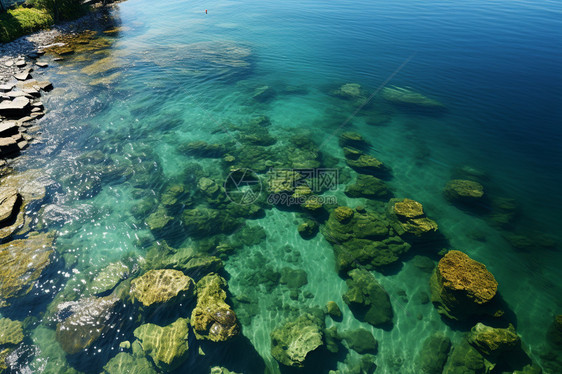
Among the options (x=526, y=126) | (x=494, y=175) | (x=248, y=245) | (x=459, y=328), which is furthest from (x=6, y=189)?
(x=526, y=126)

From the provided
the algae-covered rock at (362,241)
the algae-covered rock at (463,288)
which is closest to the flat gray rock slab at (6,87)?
the algae-covered rock at (362,241)

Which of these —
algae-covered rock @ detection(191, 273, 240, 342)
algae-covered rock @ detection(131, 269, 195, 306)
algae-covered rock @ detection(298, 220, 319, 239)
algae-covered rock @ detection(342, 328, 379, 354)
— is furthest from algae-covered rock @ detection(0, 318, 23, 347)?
algae-covered rock @ detection(342, 328, 379, 354)

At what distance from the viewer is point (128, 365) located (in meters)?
7.18

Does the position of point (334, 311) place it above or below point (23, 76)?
below

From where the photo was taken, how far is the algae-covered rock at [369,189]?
1296 centimetres

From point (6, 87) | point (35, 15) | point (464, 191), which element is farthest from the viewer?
point (35, 15)

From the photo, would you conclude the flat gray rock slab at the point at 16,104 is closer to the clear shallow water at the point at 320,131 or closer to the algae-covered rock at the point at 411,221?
the clear shallow water at the point at 320,131

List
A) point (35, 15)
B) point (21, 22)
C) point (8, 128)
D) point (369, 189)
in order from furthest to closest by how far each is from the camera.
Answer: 1. point (35, 15)
2. point (21, 22)
3. point (8, 128)
4. point (369, 189)

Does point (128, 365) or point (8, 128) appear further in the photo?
point (8, 128)

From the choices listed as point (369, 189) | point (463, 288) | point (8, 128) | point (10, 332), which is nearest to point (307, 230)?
point (369, 189)

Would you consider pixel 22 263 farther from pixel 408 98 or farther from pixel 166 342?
pixel 408 98

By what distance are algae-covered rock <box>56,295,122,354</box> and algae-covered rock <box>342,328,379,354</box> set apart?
8174mm

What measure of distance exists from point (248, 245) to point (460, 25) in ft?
144

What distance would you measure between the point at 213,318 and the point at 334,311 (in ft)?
14.6
